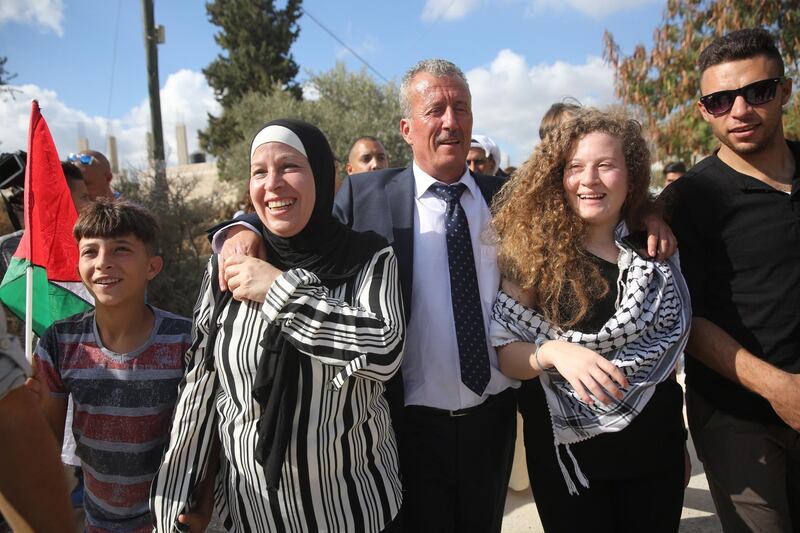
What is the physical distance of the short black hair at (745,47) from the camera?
2.20m

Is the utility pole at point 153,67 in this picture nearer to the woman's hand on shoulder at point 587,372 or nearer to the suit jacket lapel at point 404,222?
the suit jacket lapel at point 404,222

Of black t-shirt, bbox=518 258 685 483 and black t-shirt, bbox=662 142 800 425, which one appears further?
black t-shirt, bbox=662 142 800 425

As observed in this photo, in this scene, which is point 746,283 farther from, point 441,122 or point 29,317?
point 29,317

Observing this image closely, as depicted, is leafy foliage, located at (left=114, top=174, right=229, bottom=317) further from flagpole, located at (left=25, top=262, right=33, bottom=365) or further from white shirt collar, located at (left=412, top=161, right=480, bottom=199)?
white shirt collar, located at (left=412, top=161, right=480, bottom=199)

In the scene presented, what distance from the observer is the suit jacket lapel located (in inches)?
89.0

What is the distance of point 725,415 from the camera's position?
222cm

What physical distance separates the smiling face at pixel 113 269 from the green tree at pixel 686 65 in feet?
23.3

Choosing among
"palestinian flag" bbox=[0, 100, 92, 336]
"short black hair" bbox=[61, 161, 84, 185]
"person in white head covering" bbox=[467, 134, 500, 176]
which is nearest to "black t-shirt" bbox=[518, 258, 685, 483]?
"palestinian flag" bbox=[0, 100, 92, 336]

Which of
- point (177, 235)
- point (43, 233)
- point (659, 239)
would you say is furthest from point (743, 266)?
point (177, 235)

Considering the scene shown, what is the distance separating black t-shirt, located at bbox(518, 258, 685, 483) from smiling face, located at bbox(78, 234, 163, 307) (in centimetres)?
171

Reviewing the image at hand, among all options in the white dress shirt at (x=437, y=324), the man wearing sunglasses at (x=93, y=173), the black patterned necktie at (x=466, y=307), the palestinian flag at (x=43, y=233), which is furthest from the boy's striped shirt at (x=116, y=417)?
the man wearing sunglasses at (x=93, y=173)

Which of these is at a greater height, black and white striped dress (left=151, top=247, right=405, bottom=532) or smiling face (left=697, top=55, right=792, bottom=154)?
smiling face (left=697, top=55, right=792, bottom=154)

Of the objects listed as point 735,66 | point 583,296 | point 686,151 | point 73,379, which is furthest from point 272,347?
point 686,151

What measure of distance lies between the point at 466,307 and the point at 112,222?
1438 mm
